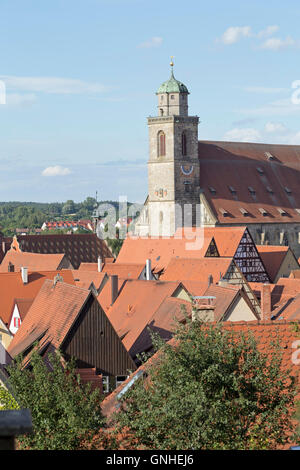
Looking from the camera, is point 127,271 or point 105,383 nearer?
point 105,383

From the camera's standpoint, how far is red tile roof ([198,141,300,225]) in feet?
237

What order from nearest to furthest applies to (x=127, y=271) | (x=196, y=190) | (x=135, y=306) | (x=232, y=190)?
(x=135, y=306) → (x=127, y=271) → (x=196, y=190) → (x=232, y=190)

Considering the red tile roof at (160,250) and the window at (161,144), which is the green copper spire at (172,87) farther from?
the red tile roof at (160,250)

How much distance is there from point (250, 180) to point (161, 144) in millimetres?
8986

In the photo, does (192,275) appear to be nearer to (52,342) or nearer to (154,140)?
(52,342)

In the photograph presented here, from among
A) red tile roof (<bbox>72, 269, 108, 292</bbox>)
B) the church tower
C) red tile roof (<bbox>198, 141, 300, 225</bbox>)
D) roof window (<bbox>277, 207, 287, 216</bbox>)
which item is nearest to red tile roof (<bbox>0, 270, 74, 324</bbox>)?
red tile roof (<bbox>72, 269, 108, 292</bbox>)

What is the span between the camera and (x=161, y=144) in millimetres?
72375

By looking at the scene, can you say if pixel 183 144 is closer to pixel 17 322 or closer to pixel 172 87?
pixel 172 87

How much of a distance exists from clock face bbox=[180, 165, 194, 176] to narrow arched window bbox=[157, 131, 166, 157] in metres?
2.05

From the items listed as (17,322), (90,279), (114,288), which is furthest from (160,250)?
(17,322)

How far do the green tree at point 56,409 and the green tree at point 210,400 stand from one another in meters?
0.53

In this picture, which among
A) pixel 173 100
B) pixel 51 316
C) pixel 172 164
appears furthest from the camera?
pixel 173 100

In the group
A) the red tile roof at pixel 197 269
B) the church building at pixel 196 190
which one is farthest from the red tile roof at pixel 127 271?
the church building at pixel 196 190
